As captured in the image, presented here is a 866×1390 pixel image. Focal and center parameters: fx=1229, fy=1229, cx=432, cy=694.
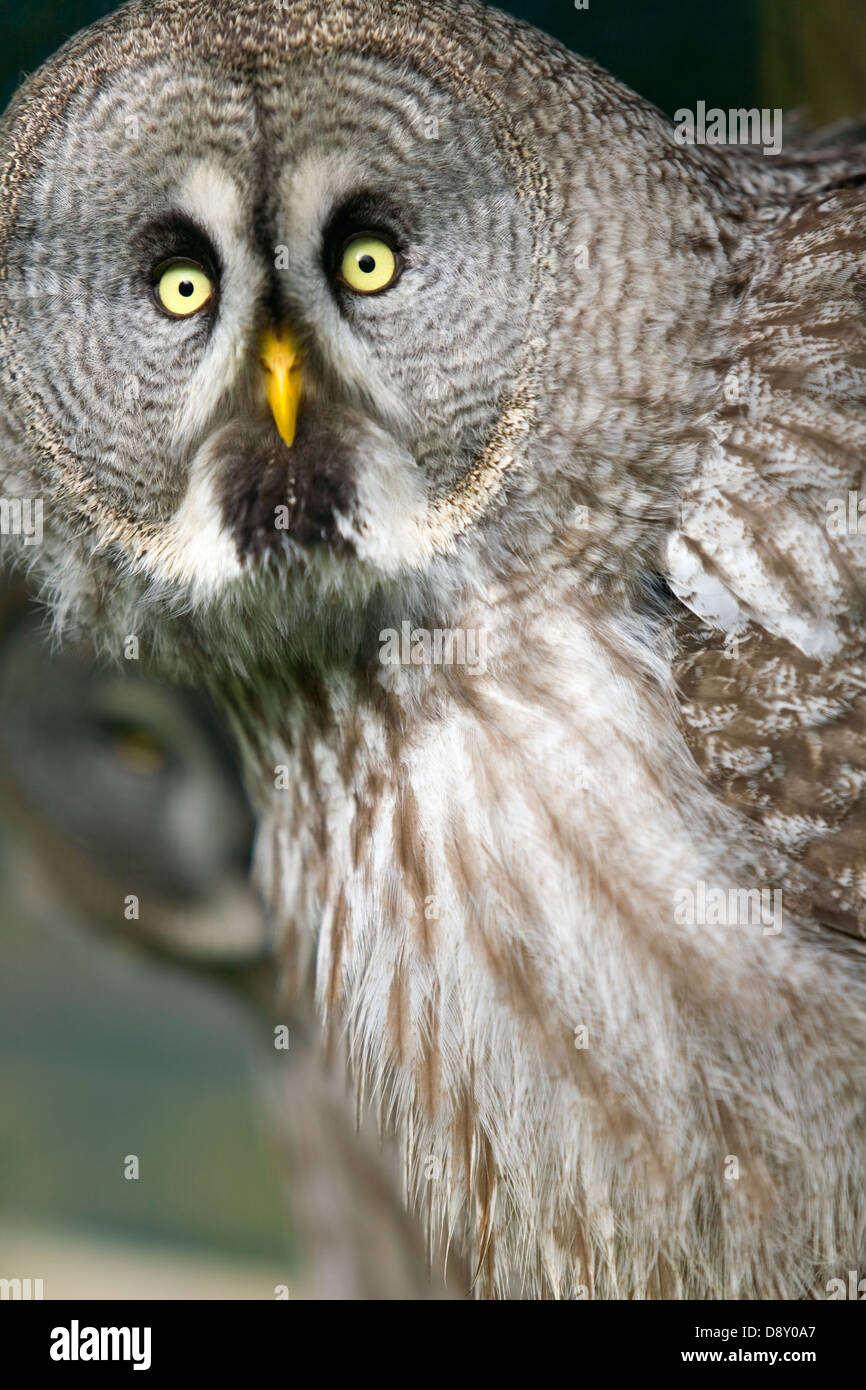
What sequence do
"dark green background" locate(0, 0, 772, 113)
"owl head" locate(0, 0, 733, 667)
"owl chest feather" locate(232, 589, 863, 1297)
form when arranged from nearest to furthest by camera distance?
"owl head" locate(0, 0, 733, 667)
"owl chest feather" locate(232, 589, 863, 1297)
"dark green background" locate(0, 0, 772, 113)

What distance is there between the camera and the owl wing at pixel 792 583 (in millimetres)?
1062

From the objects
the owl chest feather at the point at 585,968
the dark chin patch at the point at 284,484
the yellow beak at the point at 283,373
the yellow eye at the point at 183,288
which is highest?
the yellow eye at the point at 183,288

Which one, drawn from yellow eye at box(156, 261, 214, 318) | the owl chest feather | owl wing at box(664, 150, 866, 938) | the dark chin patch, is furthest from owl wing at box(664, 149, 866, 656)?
yellow eye at box(156, 261, 214, 318)

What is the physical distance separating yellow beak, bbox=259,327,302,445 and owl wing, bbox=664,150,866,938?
1.20 ft

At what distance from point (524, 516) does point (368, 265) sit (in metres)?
0.26

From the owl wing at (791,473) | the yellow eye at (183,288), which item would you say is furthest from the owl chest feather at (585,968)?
the yellow eye at (183,288)

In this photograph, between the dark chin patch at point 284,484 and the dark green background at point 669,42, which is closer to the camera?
the dark chin patch at point 284,484

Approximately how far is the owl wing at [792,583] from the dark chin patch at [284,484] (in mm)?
315

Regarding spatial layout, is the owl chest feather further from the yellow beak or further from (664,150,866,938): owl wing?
the yellow beak

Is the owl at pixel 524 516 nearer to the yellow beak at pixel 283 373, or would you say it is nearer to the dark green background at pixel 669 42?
the yellow beak at pixel 283 373

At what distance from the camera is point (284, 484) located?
3.48ft

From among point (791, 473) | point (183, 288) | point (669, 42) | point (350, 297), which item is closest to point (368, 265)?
point (350, 297)

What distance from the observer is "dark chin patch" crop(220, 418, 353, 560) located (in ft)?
3.46
